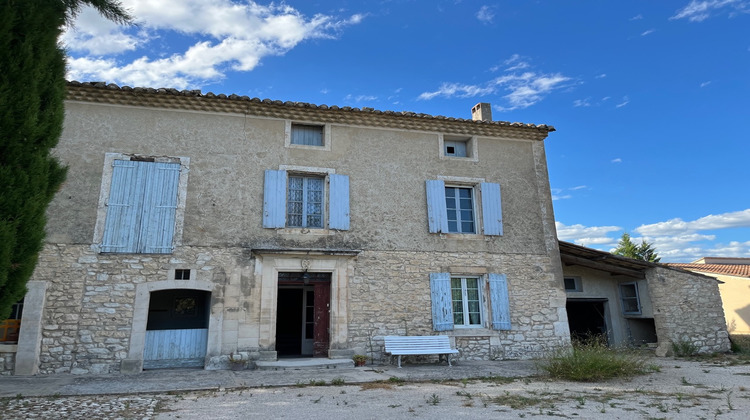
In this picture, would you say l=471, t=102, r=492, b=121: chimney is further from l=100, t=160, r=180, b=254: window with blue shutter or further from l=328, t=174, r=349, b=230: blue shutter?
l=100, t=160, r=180, b=254: window with blue shutter

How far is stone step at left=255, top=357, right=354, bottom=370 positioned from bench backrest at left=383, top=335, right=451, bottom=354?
805 millimetres

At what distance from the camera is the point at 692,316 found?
9.60 m

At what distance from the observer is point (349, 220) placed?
8.58m

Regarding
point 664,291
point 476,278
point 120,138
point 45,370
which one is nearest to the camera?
point 45,370

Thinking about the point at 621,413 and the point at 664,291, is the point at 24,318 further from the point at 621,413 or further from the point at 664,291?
the point at 664,291

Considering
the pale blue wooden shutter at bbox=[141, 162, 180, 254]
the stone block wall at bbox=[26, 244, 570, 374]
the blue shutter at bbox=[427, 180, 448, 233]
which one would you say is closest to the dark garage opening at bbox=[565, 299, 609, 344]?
the stone block wall at bbox=[26, 244, 570, 374]

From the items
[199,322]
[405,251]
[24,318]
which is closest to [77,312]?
[24,318]

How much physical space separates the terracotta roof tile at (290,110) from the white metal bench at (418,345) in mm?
4487

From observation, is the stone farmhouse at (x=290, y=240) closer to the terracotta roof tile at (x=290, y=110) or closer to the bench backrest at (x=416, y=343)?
Answer: the terracotta roof tile at (x=290, y=110)

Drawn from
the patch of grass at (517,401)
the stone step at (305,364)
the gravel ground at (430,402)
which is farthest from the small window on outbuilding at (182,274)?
the patch of grass at (517,401)

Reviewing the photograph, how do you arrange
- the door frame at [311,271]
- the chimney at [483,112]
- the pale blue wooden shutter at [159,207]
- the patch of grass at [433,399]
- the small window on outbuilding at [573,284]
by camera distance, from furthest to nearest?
the small window on outbuilding at [573,284]
the chimney at [483,112]
the door frame at [311,271]
the pale blue wooden shutter at [159,207]
the patch of grass at [433,399]

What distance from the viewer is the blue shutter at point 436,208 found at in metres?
→ 8.97

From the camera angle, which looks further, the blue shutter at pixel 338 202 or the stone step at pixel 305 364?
the blue shutter at pixel 338 202

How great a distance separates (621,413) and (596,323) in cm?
809
